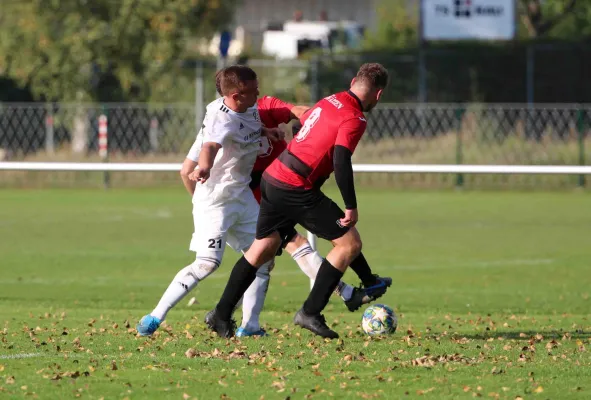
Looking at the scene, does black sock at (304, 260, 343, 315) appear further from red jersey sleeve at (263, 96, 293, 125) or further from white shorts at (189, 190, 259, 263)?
red jersey sleeve at (263, 96, 293, 125)

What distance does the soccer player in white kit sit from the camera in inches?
358

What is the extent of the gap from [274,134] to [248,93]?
18.8 inches

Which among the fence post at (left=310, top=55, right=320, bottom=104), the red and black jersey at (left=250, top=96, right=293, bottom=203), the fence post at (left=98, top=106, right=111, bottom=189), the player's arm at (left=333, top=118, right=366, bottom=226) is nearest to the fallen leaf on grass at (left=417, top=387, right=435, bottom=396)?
the player's arm at (left=333, top=118, right=366, bottom=226)

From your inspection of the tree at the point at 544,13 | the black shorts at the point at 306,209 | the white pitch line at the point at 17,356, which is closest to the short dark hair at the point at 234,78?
the black shorts at the point at 306,209

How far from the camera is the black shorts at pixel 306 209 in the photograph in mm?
9031

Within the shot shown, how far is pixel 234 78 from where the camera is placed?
907cm

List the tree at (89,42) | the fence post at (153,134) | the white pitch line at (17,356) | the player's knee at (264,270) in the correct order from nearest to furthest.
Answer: the white pitch line at (17,356) → the player's knee at (264,270) → the fence post at (153,134) → the tree at (89,42)

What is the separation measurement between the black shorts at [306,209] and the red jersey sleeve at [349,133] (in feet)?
1.78

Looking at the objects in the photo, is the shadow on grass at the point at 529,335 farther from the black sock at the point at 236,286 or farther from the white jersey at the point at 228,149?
the white jersey at the point at 228,149

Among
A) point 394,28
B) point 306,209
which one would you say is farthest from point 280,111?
point 394,28

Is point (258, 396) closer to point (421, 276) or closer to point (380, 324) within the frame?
point (380, 324)

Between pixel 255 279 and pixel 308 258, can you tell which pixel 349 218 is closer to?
pixel 308 258

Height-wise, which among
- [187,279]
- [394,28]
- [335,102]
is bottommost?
[394,28]

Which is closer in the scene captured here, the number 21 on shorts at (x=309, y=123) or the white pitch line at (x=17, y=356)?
the white pitch line at (x=17, y=356)
